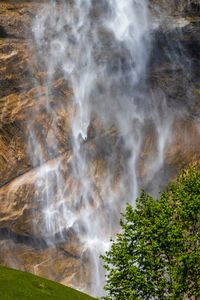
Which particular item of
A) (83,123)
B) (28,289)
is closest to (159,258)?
(28,289)

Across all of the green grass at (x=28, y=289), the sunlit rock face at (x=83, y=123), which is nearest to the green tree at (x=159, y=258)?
the green grass at (x=28, y=289)

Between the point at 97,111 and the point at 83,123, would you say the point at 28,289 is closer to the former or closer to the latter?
the point at 83,123

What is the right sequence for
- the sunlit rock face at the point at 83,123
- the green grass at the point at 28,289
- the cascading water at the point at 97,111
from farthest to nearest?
→ the cascading water at the point at 97,111
the sunlit rock face at the point at 83,123
the green grass at the point at 28,289

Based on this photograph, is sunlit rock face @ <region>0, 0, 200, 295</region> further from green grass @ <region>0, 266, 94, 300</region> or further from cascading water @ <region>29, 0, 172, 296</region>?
green grass @ <region>0, 266, 94, 300</region>

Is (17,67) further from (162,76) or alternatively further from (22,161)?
Result: (162,76)

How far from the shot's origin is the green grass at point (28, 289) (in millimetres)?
13789

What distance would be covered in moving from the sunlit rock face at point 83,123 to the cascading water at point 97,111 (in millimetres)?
95

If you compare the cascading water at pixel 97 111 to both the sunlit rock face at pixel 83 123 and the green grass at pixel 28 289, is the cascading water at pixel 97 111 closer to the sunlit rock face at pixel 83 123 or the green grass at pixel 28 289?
the sunlit rock face at pixel 83 123

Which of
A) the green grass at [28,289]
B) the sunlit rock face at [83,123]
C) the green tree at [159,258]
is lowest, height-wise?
the green grass at [28,289]

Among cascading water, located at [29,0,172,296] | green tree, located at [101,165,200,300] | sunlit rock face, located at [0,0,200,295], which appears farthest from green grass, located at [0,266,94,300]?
cascading water, located at [29,0,172,296]

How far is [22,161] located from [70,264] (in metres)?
9.75

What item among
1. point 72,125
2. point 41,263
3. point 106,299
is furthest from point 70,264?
point 106,299

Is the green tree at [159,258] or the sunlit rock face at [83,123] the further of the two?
the sunlit rock face at [83,123]

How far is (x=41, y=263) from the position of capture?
26484mm
